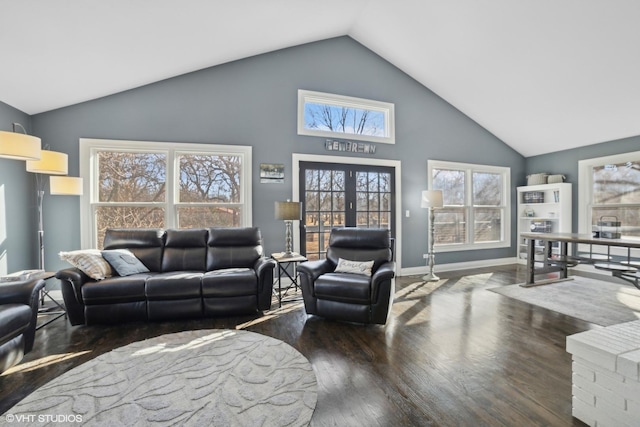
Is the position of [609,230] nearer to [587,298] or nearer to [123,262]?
[587,298]

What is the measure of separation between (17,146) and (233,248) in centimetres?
222

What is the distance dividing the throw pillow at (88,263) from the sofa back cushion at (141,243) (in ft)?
1.35

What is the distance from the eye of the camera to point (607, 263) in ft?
12.8

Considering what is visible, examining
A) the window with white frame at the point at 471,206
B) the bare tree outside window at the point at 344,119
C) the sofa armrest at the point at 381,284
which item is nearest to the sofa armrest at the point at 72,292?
the sofa armrest at the point at 381,284

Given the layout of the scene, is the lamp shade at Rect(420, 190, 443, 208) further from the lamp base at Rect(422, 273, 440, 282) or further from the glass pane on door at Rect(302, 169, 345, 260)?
the glass pane on door at Rect(302, 169, 345, 260)

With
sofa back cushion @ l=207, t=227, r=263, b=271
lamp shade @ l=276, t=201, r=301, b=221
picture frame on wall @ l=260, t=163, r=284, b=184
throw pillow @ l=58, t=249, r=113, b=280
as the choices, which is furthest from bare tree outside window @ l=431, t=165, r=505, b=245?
throw pillow @ l=58, t=249, r=113, b=280

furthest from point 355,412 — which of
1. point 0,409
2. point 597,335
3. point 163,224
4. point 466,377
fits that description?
point 163,224

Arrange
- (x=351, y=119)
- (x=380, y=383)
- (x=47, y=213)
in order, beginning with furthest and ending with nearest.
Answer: (x=351, y=119), (x=47, y=213), (x=380, y=383)

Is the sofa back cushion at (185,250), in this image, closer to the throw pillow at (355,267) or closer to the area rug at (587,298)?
the throw pillow at (355,267)

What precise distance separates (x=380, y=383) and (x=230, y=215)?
323cm

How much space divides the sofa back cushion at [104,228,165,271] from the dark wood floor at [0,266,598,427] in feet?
2.70

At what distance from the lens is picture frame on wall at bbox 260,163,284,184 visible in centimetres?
437

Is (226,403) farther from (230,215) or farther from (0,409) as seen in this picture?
(230,215)

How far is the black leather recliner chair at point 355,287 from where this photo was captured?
2.84 m
